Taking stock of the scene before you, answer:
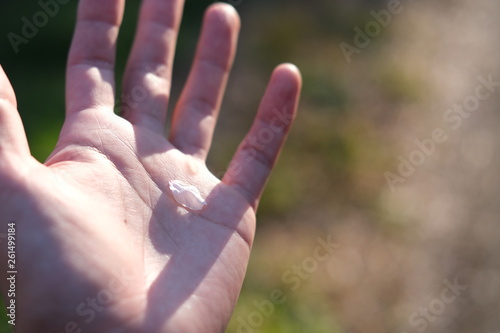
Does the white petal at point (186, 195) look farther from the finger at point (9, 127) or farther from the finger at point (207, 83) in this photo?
the finger at point (9, 127)

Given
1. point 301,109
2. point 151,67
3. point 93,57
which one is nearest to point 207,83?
point 151,67

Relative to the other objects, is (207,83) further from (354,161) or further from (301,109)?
(301,109)

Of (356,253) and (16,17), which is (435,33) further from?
(16,17)

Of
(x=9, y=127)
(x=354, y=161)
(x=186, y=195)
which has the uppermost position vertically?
(x=9, y=127)

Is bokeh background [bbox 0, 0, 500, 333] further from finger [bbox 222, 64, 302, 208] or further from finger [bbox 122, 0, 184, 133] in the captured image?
finger [bbox 122, 0, 184, 133]

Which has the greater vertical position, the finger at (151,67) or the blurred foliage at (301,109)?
the finger at (151,67)

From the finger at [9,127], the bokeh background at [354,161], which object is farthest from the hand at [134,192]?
the bokeh background at [354,161]
